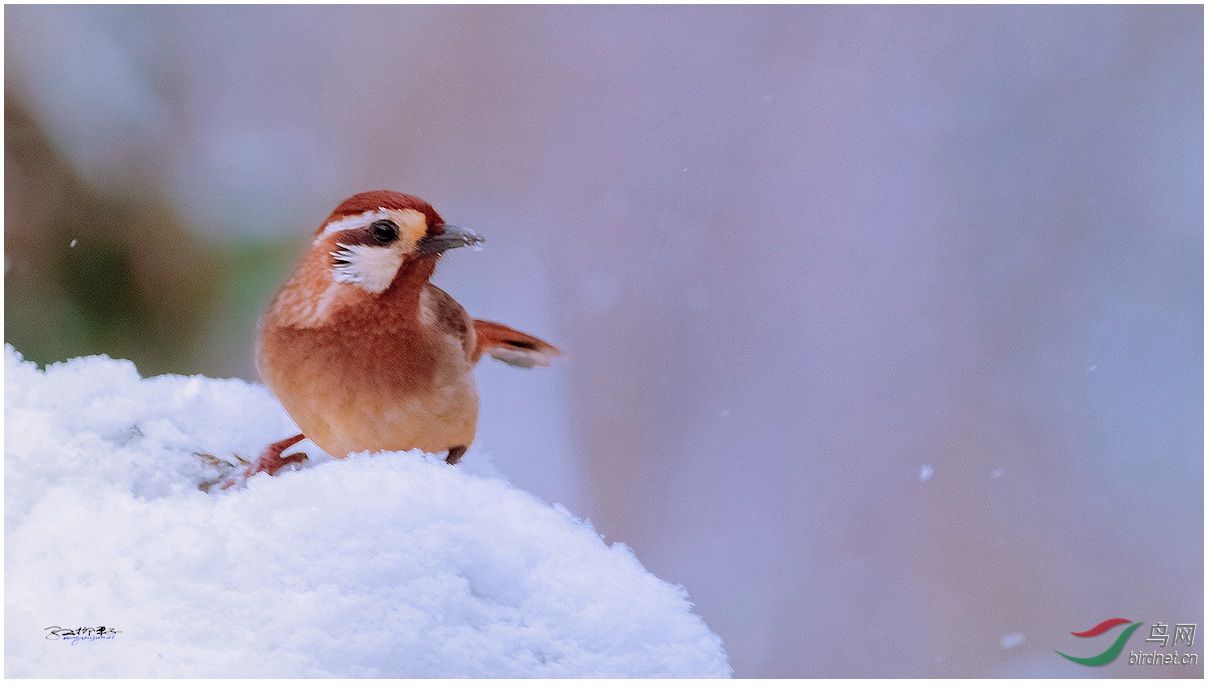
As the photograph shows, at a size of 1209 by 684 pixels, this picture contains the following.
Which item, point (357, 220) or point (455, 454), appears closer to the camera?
point (357, 220)

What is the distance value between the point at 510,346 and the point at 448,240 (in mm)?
492

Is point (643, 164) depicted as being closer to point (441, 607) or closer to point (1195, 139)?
point (1195, 139)

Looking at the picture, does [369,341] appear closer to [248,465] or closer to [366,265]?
[366,265]

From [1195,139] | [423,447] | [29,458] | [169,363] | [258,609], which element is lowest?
[258,609]

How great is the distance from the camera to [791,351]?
3.21 metres

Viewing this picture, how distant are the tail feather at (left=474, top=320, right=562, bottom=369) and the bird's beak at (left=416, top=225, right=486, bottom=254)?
13.8 inches

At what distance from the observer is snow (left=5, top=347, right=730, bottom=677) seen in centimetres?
129

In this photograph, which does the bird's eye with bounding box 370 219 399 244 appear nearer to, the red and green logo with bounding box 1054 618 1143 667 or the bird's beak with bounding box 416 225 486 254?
the bird's beak with bounding box 416 225 486 254

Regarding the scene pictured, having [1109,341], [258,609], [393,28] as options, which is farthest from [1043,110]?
[258,609]

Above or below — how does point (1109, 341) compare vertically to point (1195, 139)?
below

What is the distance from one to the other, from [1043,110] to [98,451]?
7.98 feet

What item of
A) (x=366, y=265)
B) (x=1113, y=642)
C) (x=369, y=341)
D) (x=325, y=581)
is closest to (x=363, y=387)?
(x=369, y=341)

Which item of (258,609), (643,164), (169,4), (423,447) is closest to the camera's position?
(258,609)

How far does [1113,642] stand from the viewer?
77.7 inches
